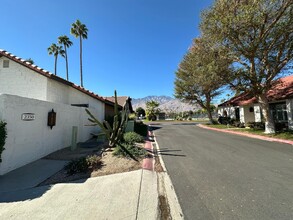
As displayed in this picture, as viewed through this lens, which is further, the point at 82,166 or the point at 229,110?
the point at 229,110

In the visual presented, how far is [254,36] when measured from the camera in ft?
40.7

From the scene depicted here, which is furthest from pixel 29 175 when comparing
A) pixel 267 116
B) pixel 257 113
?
pixel 257 113

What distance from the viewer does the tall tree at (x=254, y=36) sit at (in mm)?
10953

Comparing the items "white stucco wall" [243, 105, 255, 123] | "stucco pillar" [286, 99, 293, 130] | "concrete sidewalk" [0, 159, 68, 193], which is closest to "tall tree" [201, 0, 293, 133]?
"stucco pillar" [286, 99, 293, 130]

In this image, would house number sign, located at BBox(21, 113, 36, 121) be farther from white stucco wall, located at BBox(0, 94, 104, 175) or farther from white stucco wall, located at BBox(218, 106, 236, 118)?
white stucco wall, located at BBox(218, 106, 236, 118)

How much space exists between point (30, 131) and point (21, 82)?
20.5ft

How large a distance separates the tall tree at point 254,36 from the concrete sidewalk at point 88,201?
472 inches

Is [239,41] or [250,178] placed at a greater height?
[239,41]

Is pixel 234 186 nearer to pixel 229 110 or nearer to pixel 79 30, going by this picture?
pixel 229 110

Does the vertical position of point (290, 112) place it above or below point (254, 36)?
below

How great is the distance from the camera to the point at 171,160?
706cm

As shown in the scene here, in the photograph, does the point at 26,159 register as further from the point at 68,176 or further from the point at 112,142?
the point at 112,142

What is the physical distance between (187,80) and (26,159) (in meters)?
24.3

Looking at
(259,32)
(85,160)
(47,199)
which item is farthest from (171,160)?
(259,32)
